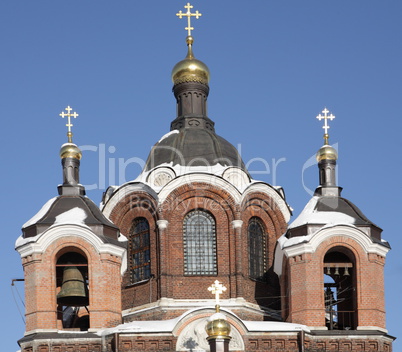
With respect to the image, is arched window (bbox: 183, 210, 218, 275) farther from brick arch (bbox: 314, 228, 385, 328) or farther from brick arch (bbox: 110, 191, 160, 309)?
brick arch (bbox: 314, 228, 385, 328)

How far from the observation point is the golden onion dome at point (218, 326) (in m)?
41.2

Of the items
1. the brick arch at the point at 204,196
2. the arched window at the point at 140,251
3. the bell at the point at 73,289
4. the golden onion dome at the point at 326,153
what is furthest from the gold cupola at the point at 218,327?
the golden onion dome at the point at 326,153

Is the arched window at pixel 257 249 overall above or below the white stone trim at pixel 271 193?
below

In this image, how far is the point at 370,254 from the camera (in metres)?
45.5

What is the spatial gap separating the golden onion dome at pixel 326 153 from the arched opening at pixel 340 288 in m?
2.74

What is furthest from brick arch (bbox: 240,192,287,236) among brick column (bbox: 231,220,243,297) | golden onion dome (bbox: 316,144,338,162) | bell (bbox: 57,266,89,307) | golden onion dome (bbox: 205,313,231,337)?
golden onion dome (bbox: 205,313,231,337)

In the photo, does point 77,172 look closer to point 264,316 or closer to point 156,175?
point 156,175

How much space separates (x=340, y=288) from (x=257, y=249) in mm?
2856

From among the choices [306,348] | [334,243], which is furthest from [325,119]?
[306,348]

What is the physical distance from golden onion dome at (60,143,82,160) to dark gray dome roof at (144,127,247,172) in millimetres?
2375

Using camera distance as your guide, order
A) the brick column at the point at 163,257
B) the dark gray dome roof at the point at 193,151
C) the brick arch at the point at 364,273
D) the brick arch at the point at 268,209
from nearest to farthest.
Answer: the brick arch at the point at 364,273 < the brick column at the point at 163,257 < the brick arch at the point at 268,209 < the dark gray dome roof at the point at 193,151

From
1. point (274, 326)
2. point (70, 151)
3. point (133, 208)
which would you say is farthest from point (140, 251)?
point (274, 326)

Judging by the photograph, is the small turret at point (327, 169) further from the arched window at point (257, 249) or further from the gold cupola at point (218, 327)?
the gold cupola at point (218, 327)

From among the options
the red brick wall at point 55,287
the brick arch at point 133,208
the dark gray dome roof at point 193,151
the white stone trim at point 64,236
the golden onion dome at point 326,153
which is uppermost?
the dark gray dome roof at point 193,151
